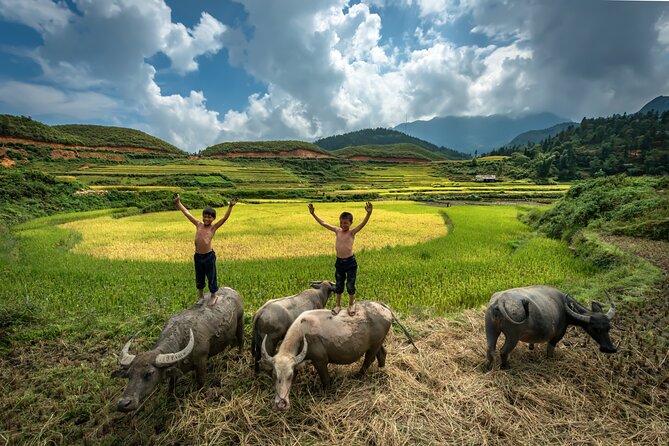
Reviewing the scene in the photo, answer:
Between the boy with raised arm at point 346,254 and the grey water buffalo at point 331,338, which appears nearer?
the grey water buffalo at point 331,338

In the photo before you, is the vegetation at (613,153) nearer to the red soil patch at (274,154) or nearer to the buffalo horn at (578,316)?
the red soil patch at (274,154)

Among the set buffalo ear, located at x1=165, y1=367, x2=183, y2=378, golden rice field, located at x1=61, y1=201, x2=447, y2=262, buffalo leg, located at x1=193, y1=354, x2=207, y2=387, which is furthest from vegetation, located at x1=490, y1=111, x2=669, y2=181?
buffalo ear, located at x1=165, y1=367, x2=183, y2=378

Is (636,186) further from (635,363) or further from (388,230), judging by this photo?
(635,363)

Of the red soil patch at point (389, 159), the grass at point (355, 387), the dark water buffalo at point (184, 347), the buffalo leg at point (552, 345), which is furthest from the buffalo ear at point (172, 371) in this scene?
the red soil patch at point (389, 159)

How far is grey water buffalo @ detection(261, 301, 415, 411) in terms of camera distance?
3.78 meters

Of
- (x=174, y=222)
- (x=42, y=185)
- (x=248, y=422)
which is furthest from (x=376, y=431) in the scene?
(x=42, y=185)

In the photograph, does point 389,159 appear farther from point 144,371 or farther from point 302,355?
point 144,371

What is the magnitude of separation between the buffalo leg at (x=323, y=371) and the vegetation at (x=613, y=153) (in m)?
62.2

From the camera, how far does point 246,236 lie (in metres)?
16.7

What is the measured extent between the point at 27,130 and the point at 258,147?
Answer: 1961 inches

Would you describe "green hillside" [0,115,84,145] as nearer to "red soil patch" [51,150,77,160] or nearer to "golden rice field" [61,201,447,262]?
"red soil patch" [51,150,77,160]

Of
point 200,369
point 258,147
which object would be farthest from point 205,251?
point 258,147

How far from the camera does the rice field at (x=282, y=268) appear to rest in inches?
294

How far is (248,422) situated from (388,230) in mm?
15068
